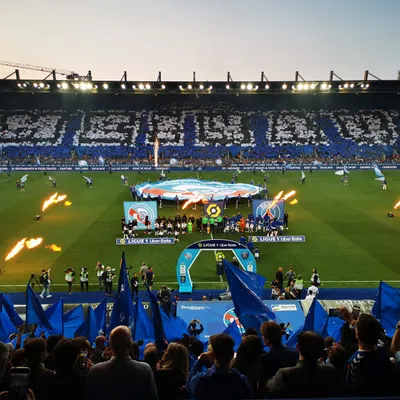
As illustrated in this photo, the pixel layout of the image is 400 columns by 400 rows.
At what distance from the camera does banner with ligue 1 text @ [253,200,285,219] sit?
26.8 metres

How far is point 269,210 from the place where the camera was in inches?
1058

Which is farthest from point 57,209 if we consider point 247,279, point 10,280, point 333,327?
point 333,327

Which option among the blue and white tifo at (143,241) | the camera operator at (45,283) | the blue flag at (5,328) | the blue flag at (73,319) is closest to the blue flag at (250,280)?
the blue flag at (73,319)

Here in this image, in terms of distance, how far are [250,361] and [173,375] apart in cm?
93

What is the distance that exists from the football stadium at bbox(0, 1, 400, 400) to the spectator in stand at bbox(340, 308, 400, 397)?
0.05 ft

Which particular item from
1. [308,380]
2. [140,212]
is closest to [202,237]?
[140,212]

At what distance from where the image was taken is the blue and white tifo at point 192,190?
35.4m

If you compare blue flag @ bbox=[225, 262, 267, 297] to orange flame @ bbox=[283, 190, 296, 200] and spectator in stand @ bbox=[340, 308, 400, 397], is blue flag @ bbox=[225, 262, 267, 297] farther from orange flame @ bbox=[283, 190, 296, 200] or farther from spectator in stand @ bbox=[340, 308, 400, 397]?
orange flame @ bbox=[283, 190, 296, 200]

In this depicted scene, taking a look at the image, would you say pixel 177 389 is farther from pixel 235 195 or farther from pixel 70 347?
pixel 235 195

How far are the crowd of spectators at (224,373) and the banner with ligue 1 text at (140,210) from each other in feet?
70.8

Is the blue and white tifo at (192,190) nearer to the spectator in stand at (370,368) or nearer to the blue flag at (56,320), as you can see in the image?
the blue flag at (56,320)

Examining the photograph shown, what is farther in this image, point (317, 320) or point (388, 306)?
point (388, 306)

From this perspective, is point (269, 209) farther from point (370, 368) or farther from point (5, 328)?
point (370, 368)

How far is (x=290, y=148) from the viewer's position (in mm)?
70062
